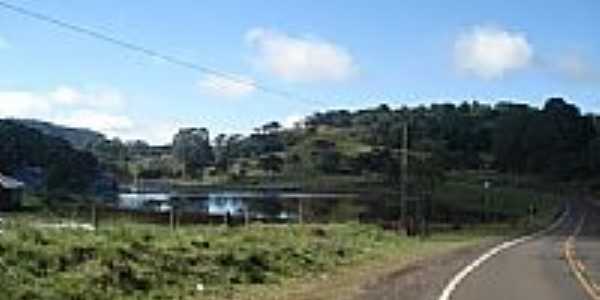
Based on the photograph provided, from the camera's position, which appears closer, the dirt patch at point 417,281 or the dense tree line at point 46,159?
the dirt patch at point 417,281

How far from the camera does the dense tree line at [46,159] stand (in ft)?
364

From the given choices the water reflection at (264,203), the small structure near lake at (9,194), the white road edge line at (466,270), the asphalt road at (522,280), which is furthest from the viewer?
the water reflection at (264,203)

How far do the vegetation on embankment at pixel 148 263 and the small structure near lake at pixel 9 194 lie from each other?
41797mm

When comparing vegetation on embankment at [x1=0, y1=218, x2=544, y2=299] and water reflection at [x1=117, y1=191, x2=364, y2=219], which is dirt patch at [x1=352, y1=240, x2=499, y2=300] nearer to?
vegetation on embankment at [x1=0, y1=218, x2=544, y2=299]

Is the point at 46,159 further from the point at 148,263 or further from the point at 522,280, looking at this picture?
the point at 148,263

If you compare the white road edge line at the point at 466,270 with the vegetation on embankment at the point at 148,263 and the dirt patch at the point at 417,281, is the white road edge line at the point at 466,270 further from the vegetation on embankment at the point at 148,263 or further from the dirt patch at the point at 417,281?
the vegetation on embankment at the point at 148,263

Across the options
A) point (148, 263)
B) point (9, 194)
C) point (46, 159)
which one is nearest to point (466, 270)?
point (148, 263)

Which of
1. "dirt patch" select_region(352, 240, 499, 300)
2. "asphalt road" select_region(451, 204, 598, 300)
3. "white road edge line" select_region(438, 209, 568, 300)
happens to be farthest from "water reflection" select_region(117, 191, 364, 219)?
"dirt patch" select_region(352, 240, 499, 300)

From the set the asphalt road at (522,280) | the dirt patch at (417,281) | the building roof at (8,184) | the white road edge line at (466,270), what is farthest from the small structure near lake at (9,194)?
the dirt patch at (417,281)

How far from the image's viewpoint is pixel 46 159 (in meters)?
116

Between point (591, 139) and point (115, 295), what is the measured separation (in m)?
188

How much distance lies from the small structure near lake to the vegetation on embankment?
41.8m

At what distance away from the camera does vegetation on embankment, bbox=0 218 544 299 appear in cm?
2022

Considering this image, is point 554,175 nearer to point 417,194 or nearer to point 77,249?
point 417,194
